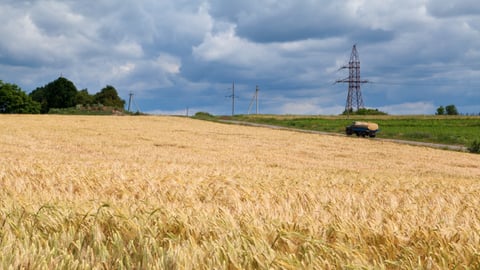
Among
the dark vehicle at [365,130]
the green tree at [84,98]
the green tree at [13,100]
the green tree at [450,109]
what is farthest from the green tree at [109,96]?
the green tree at [450,109]

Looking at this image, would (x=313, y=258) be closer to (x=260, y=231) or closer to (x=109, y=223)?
(x=260, y=231)

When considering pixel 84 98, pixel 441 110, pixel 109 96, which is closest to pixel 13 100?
pixel 84 98

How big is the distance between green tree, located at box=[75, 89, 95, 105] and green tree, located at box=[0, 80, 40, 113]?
61.6ft

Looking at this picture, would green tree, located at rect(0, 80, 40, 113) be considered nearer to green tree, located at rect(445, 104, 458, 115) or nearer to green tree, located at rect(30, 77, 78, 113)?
green tree, located at rect(30, 77, 78, 113)

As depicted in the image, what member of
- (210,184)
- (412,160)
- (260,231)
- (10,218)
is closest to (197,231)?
(260,231)

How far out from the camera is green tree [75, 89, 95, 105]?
13188 centimetres

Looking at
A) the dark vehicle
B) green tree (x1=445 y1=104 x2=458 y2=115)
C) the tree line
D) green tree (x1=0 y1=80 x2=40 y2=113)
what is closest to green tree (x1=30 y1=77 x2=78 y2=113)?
the tree line

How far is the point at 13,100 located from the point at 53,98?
814 inches

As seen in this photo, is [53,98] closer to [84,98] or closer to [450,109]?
[84,98]

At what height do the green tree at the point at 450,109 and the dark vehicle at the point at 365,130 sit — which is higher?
the green tree at the point at 450,109

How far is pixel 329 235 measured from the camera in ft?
12.1

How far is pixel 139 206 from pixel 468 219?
3.14m

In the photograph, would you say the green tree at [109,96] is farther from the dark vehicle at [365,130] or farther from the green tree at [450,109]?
the green tree at [450,109]

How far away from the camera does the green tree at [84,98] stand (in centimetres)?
13188
